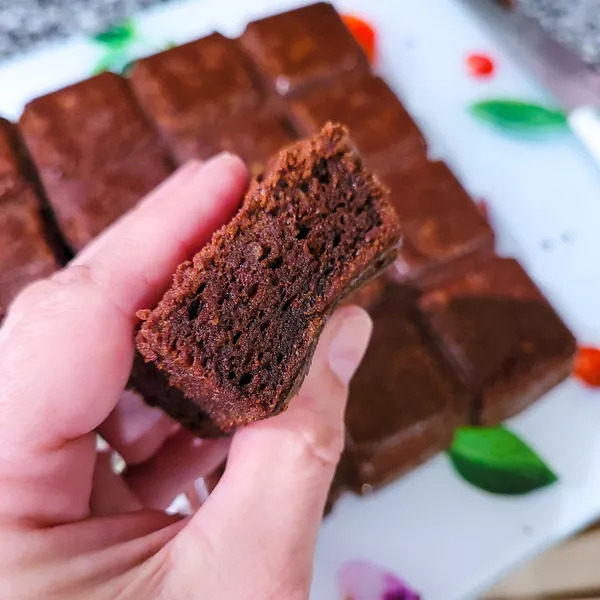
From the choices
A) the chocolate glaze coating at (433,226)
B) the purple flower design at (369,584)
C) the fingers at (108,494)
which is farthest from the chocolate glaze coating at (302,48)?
the purple flower design at (369,584)

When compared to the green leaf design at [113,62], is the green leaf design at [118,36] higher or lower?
higher

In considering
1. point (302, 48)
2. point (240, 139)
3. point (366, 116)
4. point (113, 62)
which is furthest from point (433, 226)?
Result: point (113, 62)

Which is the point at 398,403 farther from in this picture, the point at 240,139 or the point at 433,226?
the point at 240,139

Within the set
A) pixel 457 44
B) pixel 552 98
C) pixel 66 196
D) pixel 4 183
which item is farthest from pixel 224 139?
pixel 552 98

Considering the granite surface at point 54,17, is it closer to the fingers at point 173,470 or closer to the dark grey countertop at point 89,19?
the dark grey countertop at point 89,19

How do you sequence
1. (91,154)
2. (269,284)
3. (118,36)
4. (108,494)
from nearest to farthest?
(269,284) < (108,494) < (91,154) < (118,36)

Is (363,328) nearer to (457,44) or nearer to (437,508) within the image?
(437,508)

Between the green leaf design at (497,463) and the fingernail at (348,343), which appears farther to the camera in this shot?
the green leaf design at (497,463)
